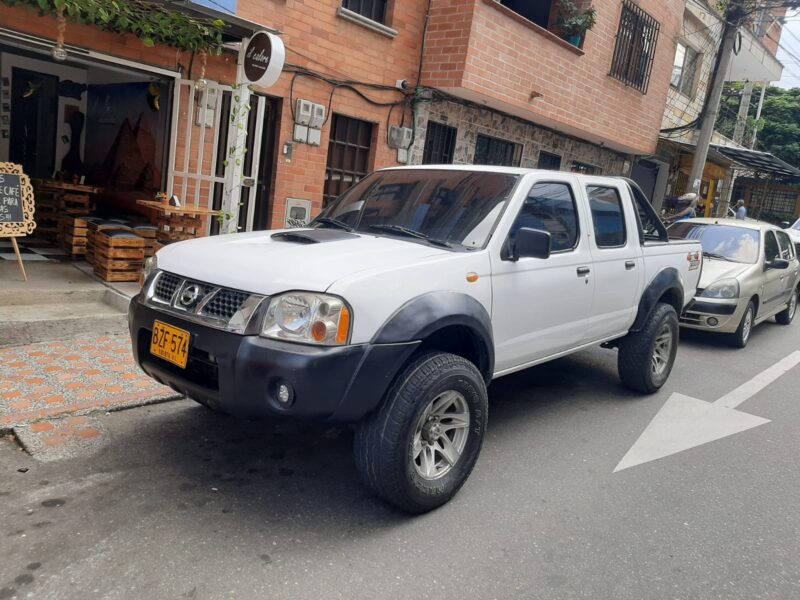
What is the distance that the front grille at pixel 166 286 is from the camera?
11.3 ft

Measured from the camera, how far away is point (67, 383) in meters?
4.66

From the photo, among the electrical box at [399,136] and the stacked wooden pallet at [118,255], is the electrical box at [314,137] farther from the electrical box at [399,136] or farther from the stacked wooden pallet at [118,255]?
the stacked wooden pallet at [118,255]

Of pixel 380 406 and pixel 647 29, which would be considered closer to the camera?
pixel 380 406

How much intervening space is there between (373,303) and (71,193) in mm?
7102

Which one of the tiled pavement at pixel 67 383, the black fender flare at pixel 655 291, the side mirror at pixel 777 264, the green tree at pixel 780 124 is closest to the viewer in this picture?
the tiled pavement at pixel 67 383

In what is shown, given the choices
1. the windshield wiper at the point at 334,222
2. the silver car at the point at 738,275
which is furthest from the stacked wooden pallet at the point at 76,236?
the silver car at the point at 738,275

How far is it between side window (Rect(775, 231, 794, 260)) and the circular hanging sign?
24.2 feet

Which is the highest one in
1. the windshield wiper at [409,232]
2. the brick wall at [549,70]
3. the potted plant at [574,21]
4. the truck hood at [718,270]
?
the potted plant at [574,21]

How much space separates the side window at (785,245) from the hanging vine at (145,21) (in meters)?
8.11

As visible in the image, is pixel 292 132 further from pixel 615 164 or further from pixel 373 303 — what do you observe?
pixel 615 164

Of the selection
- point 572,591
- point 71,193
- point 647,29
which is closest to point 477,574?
point 572,591

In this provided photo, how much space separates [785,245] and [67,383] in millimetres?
9684

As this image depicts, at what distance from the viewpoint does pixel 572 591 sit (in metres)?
2.84

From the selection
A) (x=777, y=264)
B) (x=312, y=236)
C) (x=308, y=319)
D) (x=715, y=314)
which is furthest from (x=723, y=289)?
(x=308, y=319)
